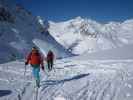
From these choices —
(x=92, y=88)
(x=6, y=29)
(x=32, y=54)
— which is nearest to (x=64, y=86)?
(x=92, y=88)

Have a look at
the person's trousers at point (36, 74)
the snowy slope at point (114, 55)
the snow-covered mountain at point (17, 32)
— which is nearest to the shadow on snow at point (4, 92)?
the person's trousers at point (36, 74)

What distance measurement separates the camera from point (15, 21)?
287 feet

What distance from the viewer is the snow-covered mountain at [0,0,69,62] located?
67.3 m

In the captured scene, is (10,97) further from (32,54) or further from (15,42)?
(15,42)

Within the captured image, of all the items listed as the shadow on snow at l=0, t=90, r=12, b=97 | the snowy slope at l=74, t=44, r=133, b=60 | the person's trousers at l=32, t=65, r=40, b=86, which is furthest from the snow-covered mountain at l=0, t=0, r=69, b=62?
the shadow on snow at l=0, t=90, r=12, b=97

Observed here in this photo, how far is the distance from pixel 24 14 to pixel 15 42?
91.3 ft

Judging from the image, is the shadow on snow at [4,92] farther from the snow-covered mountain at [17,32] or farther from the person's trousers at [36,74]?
the snow-covered mountain at [17,32]

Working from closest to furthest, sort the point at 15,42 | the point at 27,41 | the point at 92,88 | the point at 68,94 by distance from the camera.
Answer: the point at 68,94
the point at 92,88
the point at 15,42
the point at 27,41

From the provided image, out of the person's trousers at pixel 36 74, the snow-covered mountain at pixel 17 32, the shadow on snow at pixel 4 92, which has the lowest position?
the shadow on snow at pixel 4 92

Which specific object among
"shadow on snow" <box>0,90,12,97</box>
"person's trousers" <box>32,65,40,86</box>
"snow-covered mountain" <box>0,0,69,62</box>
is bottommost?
"shadow on snow" <box>0,90,12,97</box>

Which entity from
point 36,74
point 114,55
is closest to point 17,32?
point 114,55

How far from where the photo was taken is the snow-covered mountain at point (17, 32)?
67.3 metres

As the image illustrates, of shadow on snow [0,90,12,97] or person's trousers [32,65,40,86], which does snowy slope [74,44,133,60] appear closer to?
person's trousers [32,65,40,86]

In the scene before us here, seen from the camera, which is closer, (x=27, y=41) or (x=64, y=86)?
(x=64, y=86)
